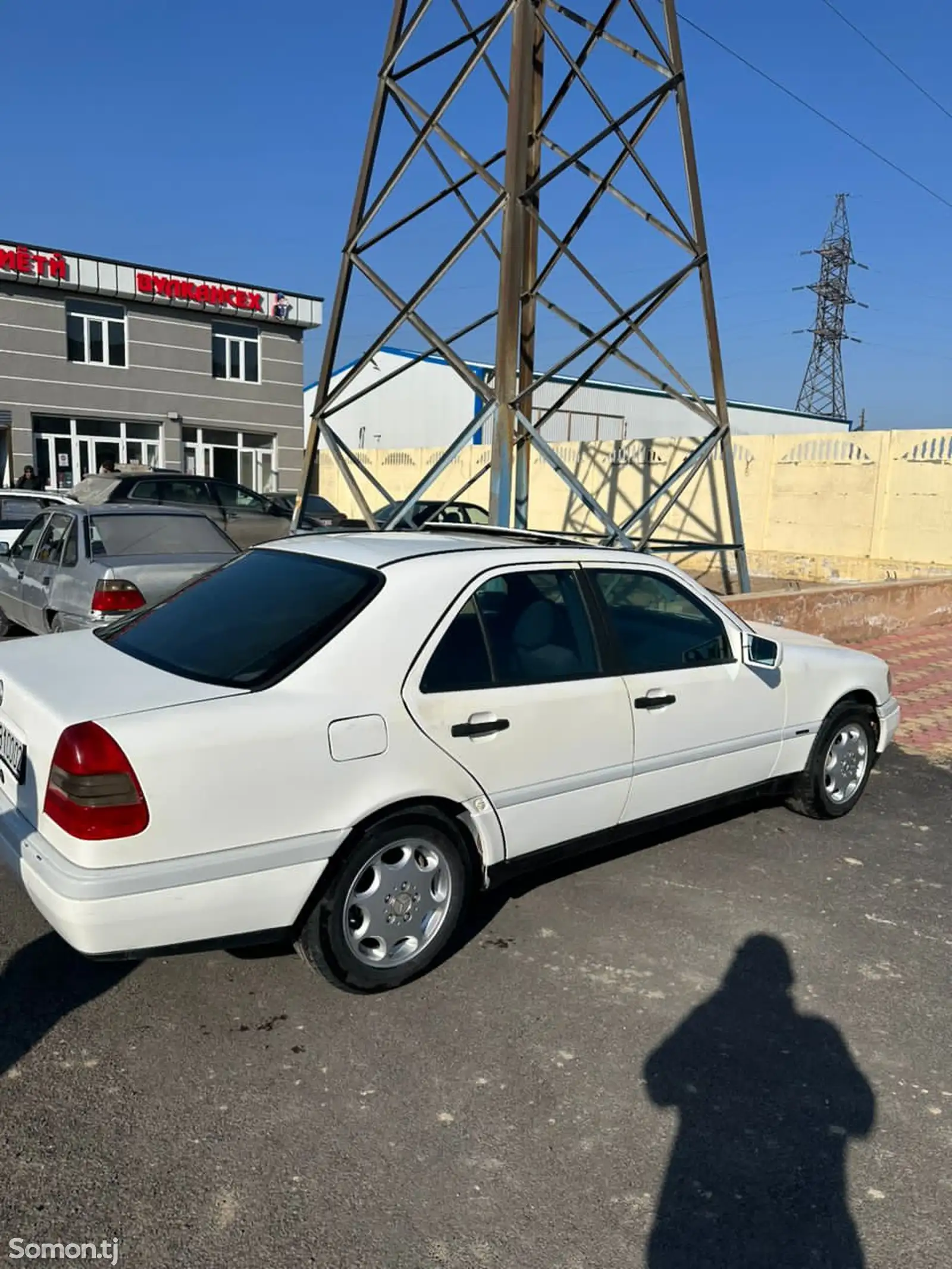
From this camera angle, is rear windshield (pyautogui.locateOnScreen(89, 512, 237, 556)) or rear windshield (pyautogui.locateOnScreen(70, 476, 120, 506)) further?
rear windshield (pyautogui.locateOnScreen(70, 476, 120, 506))

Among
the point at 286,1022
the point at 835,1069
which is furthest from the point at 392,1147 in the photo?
the point at 835,1069

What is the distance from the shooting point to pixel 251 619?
3604mm

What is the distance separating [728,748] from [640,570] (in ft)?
3.14

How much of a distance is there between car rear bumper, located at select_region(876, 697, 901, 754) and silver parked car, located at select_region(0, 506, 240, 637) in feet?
15.8

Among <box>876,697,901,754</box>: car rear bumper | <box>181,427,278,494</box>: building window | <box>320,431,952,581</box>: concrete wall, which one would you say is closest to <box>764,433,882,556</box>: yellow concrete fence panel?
<box>320,431,952,581</box>: concrete wall

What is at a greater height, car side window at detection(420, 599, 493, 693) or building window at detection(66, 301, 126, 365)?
building window at detection(66, 301, 126, 365)

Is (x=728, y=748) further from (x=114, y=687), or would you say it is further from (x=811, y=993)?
(x=114, y=687)

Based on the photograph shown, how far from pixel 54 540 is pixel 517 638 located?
5782mm

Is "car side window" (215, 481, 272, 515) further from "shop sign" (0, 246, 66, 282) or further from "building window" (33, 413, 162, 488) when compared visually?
"shop sign" (0, 246, 66, 282)

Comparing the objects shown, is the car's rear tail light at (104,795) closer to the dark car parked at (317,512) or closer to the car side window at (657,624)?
the car side window at (657,624)

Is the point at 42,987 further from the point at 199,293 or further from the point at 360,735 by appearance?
the point at 199,293

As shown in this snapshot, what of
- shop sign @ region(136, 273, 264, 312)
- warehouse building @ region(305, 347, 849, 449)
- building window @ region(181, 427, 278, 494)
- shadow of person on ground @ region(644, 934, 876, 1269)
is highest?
shop sign @ region(136, 273, 264, 312)

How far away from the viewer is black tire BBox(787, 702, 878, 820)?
509 centimetres

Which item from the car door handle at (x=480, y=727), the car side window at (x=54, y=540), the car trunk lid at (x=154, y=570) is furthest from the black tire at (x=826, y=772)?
the car side window at (x=54, y=540)
